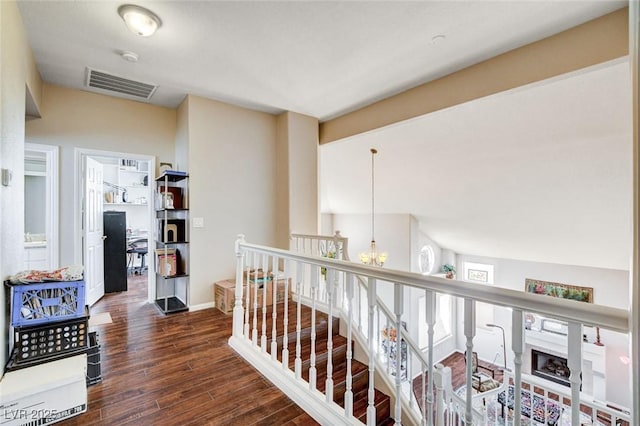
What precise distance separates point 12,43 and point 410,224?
6.70 meters

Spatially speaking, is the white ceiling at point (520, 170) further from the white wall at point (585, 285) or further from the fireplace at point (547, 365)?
the fireplace at point (547, 365)

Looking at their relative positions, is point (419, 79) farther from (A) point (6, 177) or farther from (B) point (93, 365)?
(B) point (93, 365)

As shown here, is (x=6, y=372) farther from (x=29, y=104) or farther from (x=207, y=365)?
(x=29, y=104)

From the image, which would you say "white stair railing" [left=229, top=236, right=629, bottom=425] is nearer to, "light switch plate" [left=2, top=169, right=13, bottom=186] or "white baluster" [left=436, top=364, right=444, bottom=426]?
"white baluster" [left=436, top=364, right=444, bottom=426]

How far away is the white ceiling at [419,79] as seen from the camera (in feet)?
7.49

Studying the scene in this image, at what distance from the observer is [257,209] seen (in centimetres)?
440

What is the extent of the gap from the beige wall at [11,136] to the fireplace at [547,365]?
32.2 feet

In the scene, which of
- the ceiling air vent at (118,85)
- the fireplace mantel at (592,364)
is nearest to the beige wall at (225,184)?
the ceiling air vent at (118,85)

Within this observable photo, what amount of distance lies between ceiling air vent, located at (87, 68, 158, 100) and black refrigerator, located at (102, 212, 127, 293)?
2391 millimetres

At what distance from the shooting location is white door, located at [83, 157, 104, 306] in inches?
152

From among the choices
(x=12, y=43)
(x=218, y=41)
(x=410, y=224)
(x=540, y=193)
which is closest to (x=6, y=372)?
(x=12, y=43)

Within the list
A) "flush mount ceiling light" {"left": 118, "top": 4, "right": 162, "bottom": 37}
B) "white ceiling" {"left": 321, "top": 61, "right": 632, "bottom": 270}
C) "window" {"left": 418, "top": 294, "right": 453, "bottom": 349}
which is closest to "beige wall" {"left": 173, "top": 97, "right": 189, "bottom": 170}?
"flush mount ceiling light" {"left": 118, "top": 4, "right": 162, "bottom": 37}

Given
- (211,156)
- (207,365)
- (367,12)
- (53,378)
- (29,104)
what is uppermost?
(367,12)

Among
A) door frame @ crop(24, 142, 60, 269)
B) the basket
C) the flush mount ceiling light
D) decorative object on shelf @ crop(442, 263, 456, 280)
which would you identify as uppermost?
the flush mount ceiling light
